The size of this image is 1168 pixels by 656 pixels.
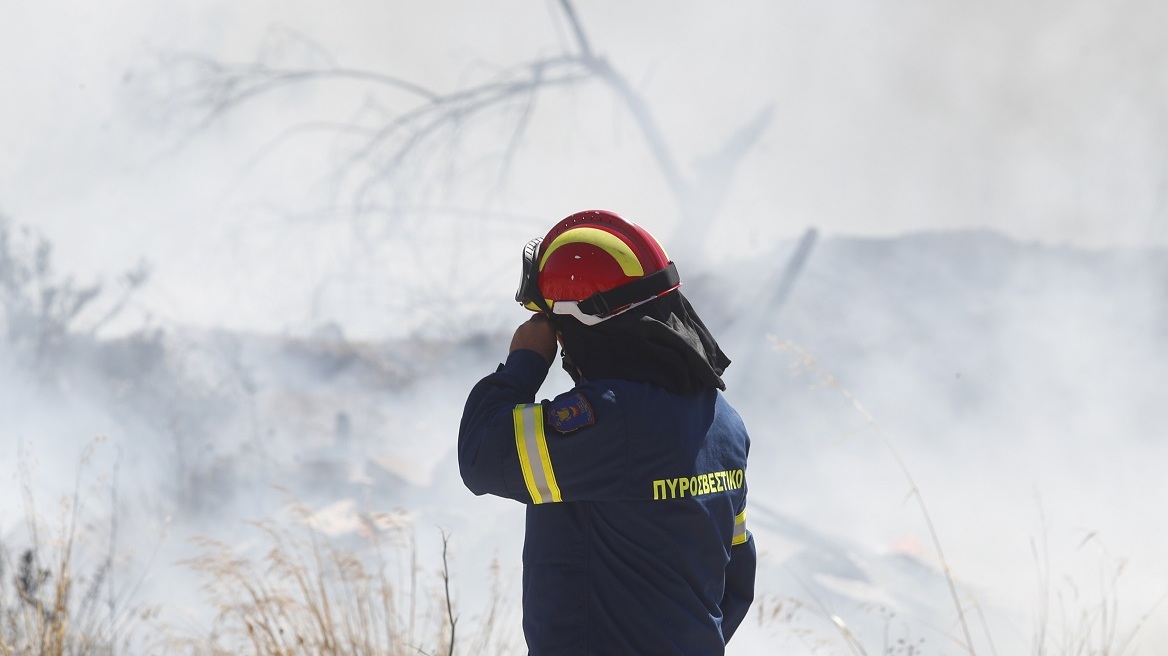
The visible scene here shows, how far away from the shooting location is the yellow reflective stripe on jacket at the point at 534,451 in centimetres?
129

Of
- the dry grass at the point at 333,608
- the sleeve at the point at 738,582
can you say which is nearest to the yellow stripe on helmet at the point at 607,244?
the sleeve at the point at 738,582

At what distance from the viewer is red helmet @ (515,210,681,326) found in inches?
56.1

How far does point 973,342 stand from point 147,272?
535 cm

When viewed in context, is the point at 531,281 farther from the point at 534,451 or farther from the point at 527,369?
the point at 534,451

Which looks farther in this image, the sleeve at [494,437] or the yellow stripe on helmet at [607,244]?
the yellow stripe on helmet at [607,244]

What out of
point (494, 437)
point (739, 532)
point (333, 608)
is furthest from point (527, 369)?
point (333, 608)

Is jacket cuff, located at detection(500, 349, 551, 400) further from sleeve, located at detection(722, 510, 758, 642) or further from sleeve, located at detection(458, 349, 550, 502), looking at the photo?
sleeve, located at detection(722, 510, 758, 642)

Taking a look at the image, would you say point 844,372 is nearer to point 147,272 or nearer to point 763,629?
point 763,629

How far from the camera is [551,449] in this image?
129cm

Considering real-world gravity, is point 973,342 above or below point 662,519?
above

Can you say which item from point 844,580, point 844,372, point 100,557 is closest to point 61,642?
point 100,557

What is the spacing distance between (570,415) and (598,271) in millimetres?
260

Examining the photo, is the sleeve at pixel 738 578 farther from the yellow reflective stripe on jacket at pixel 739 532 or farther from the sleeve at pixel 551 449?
the sleeve at pixel 551 449

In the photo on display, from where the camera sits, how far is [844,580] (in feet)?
14.1
